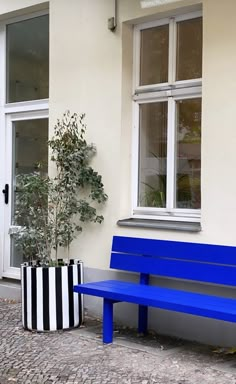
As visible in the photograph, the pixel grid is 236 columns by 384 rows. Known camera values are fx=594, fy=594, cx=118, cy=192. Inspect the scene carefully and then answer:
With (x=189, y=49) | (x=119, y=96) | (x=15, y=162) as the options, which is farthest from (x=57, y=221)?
(x=189, y=49)

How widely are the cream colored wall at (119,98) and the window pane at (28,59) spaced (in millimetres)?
473

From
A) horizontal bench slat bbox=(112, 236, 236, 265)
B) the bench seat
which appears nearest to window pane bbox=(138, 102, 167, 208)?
horizontal bench slat bbox=(112, 236, 236, 265)

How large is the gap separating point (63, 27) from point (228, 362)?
13.6ft

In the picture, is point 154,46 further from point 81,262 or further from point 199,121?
point 81,262

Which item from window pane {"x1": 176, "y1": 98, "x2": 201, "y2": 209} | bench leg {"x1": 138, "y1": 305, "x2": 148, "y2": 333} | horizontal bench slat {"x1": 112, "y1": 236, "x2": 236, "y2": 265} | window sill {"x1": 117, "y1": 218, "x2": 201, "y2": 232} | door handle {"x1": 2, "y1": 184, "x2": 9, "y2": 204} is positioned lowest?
bench leg {"x1": 138, "y1": 305, "x2": 148, "y2": 333}

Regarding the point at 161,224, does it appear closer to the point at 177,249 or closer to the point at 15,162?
the point at 177,249

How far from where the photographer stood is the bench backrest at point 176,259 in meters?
5.19

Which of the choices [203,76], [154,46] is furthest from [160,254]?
[154,46]

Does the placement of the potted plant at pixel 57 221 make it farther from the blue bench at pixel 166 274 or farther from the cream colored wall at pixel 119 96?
the blue bench at pixel 166 274

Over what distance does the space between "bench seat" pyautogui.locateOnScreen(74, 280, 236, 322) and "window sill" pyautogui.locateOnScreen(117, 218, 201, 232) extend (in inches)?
23.1

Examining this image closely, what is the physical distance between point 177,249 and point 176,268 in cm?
18

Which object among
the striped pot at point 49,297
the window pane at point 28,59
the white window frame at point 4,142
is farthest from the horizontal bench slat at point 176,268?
the window pane at point 28,59

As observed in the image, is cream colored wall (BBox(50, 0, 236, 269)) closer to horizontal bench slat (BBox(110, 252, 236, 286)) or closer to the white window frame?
horizontal bench slat (BBox(110, 252, 236, 286))

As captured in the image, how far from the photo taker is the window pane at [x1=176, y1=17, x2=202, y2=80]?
5.92 m
